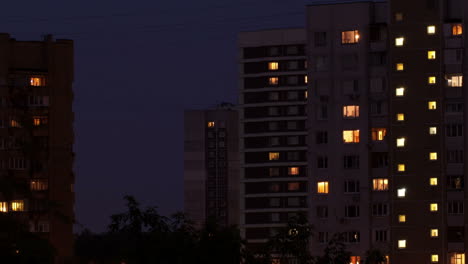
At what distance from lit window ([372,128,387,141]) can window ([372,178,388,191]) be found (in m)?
4.53

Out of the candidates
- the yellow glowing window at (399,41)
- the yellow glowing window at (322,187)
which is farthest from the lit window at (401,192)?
the yellow glowing window at (399,41)

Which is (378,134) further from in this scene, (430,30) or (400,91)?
(430,30)

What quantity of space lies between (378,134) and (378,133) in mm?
107

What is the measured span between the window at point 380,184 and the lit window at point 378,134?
4.53m

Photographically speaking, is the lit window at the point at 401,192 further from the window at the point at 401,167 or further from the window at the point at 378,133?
the window at the point at 378,133

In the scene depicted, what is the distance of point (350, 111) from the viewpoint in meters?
132

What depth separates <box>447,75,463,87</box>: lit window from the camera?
131 m

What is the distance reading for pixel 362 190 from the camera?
13062cm

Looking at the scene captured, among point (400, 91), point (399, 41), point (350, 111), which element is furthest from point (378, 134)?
point (399, 41)

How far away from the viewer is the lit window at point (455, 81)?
130750 mm

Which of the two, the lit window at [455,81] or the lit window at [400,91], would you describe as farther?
the lit window at [400,91]

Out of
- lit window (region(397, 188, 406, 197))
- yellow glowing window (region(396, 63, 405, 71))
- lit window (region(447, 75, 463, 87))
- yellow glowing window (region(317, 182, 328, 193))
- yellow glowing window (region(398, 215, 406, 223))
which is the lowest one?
yellow glowing window (region(398, 215, 406, 223))

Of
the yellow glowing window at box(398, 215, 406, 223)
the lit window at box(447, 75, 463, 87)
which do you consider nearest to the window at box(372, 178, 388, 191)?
the yellow glowing window at box(398, 215, 406, 223)

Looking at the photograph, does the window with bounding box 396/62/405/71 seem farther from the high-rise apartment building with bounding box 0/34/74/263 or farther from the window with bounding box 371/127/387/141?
the high-rise apartment building with bounding box 0/34/74/263
